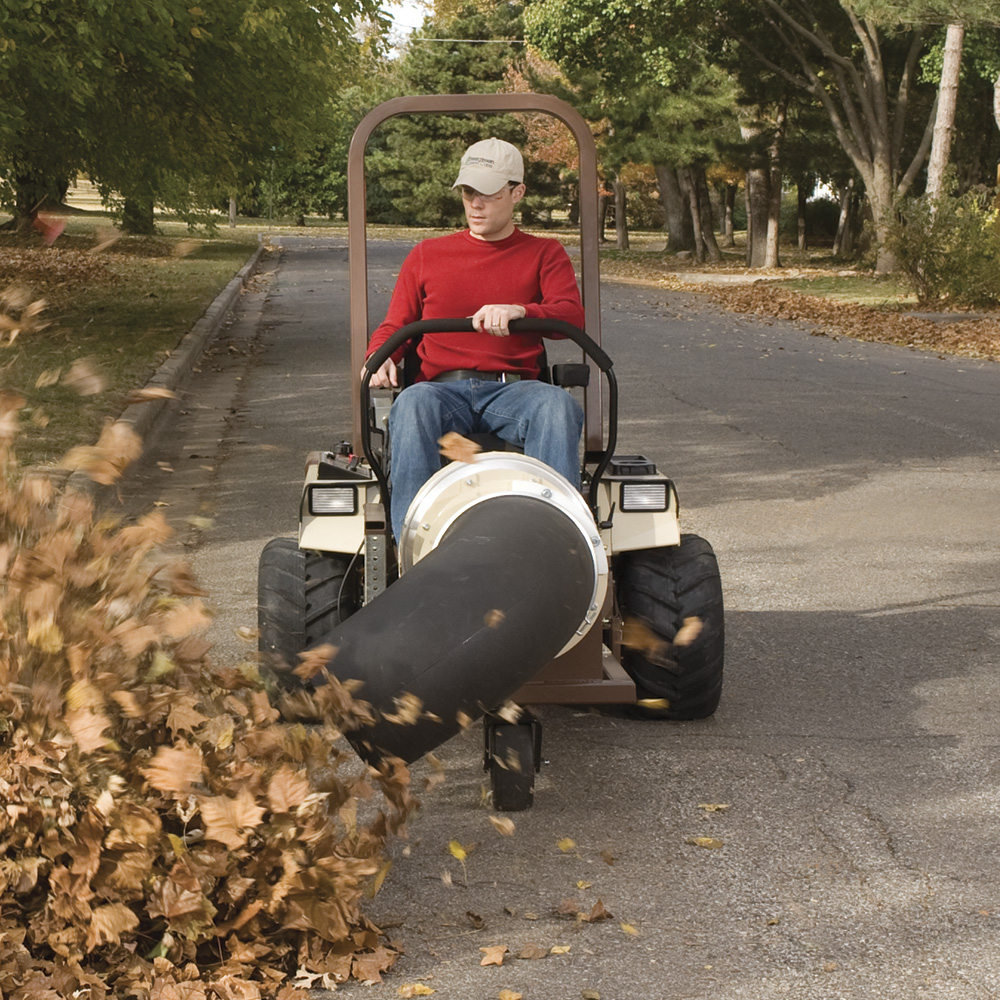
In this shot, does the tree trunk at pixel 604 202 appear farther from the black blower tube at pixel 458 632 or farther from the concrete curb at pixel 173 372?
the black blower tube at pixel 458 632

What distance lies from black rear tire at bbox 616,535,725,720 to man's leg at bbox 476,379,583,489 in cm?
45

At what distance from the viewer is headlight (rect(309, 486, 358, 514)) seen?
15.6ft

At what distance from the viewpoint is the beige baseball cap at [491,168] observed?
5.10 m

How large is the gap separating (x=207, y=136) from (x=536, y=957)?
1452 cm

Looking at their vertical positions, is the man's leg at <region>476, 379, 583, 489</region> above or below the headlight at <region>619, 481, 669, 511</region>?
above

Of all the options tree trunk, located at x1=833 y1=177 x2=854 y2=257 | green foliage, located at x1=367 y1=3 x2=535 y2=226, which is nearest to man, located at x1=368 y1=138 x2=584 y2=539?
tree trunk, located at x1=833 y1=177 x2=854 y2=257

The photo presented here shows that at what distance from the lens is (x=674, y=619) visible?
4.77 meters

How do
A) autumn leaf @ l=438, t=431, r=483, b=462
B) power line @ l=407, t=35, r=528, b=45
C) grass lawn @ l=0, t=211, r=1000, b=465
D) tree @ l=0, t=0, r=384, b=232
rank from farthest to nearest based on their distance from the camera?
power line @ l=407, t=35, r=528, b=45 → tree @ l=0, t=0, r=384, b=232 → grass lawn @ l=0, t=211, r=1000, b=465 → autumn leaf @ l=438, t=431, r=483, b=462

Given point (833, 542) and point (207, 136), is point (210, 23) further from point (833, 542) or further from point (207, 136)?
point (833, 542)

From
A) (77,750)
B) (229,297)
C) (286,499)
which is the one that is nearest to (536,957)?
(77,750)

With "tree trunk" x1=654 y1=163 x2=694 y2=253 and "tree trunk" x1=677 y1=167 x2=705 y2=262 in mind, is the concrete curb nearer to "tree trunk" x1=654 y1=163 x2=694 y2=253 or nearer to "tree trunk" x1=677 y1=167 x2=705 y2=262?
"tree trunk" x1=677 y1=167 x2=705 y2=262

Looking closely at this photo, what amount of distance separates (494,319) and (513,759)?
4.40ft

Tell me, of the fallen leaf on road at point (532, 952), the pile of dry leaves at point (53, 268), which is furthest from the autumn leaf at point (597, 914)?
the pile of dry leaves at point (53, 268)

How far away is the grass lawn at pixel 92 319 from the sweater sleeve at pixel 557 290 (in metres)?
1.53
